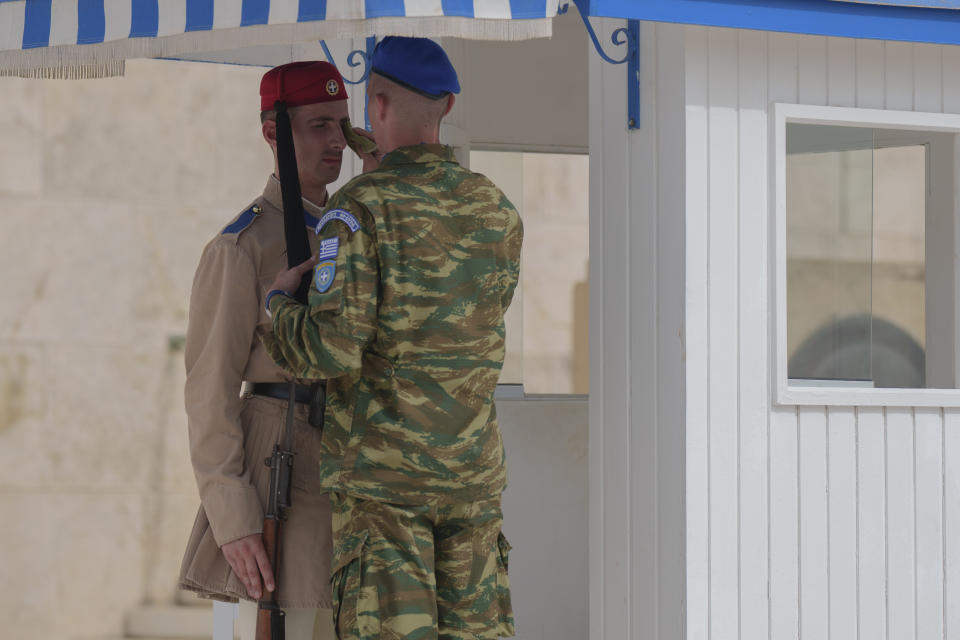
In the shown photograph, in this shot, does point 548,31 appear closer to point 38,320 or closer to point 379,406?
point 379,406

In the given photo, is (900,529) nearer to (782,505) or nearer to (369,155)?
(782,505)

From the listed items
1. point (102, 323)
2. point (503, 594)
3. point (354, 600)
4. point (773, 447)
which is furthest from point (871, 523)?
point (102, 323)

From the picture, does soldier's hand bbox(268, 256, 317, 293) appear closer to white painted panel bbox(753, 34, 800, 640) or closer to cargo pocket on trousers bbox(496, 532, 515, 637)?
cargo pocket on trousers bbox(496, 532, 515, 637)

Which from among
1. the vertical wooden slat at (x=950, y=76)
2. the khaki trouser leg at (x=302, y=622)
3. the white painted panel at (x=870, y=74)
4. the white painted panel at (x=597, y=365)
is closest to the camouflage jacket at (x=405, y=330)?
the khaki trouser leg at (x=302, y=622)

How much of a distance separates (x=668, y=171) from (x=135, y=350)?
4847 mm

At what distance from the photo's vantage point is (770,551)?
3.53 m

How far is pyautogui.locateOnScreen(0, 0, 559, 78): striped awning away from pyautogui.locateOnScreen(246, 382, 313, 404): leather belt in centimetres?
75

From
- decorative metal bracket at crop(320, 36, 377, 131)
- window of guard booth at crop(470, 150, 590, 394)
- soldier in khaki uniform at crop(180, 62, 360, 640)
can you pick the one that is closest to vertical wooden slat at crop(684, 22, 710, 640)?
soldier in khaki uniform at crop(180, 62, 360, 640)

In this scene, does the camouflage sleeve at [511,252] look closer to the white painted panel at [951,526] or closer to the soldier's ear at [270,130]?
the soldier's ear at [270,130]

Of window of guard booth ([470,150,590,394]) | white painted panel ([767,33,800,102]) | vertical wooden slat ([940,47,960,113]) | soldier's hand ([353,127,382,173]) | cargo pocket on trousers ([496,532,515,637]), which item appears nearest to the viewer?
cargo pocket on trousers ([496,532,515,637])

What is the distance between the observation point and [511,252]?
2990mm

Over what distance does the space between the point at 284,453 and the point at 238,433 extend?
0.39ft

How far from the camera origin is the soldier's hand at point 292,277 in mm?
2908

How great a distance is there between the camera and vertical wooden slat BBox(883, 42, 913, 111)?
3.69 metres
